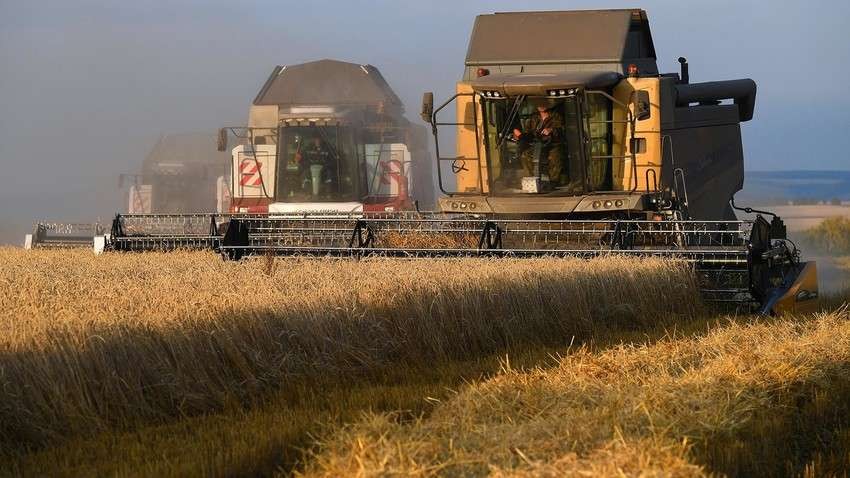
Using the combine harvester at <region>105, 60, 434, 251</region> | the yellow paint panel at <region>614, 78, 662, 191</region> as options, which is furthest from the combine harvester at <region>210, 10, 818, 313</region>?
the combine harvester at <region>105, 60, 434, 251</region>

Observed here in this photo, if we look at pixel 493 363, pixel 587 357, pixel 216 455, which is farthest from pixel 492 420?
pixel 493 363

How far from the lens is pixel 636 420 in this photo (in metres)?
4.94

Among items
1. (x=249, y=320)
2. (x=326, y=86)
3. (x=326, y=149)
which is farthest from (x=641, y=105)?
(x=326, y=86)

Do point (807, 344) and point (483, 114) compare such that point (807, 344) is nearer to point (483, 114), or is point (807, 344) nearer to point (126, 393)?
point (126, 393)

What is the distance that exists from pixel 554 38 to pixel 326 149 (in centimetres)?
607

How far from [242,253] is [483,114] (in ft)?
9.29

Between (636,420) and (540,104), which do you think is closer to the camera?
(636,420)

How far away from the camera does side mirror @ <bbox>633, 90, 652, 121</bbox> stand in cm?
1290

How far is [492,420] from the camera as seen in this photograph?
5250 mm

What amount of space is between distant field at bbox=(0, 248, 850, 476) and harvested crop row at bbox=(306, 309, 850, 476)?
14 millimetres

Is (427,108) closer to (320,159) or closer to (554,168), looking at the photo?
(554,168)

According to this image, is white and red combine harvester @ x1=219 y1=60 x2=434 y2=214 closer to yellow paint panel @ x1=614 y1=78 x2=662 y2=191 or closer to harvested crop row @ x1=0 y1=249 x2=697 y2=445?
yellow paint panel @ x1=614 y1=78 x2=662 y2=191

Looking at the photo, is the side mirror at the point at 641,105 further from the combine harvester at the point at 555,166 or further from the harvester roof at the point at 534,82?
the harvester roof at the point at 534,82

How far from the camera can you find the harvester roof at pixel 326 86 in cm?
2130
